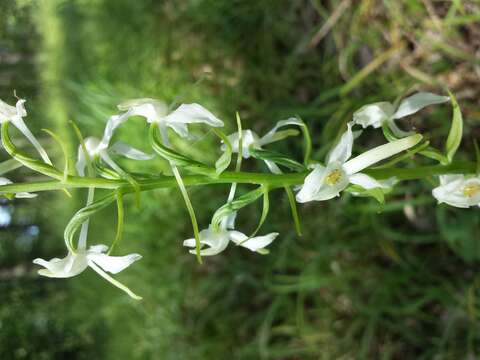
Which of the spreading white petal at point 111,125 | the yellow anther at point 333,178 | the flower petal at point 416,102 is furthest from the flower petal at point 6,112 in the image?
the flower petal at point 416,102

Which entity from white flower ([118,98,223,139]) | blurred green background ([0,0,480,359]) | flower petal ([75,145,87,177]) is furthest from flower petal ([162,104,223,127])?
blurred green background ([0,0,480,359])

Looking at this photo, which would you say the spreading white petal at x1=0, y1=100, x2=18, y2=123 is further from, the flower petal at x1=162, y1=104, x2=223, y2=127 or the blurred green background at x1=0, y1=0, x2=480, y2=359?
the blurred green background at x1=0, y1=0, x2=480, y2=359

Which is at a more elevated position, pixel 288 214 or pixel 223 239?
pixel 223 239

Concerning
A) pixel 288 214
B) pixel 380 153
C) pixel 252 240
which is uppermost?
pixel 380 153

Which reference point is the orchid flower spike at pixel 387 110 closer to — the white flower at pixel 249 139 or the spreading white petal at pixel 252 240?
the white flower at pixel 249 139

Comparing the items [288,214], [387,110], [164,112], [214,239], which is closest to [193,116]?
[164,112]

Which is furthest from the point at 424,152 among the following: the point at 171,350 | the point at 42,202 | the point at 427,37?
the point at 42,202

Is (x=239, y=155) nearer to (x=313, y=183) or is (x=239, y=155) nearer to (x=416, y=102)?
(x=313, y=183)
